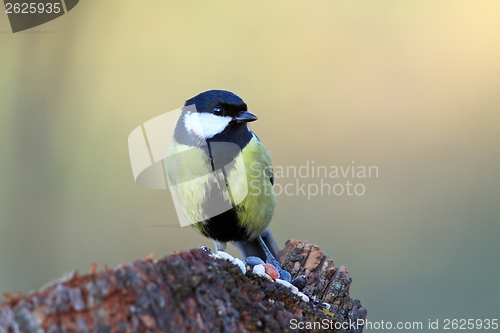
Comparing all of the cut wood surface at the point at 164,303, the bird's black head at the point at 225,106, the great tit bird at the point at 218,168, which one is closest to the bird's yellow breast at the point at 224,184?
the great tit bird at the point at 218,168

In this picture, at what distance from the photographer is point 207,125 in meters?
2.52

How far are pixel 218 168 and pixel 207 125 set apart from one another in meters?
0.32

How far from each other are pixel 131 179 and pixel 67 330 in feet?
15.6

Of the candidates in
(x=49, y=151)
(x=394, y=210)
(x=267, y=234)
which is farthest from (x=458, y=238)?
(x=49, y=151)

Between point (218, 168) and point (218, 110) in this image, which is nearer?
point (218, 168)

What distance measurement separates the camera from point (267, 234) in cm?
315

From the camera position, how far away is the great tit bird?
243cm

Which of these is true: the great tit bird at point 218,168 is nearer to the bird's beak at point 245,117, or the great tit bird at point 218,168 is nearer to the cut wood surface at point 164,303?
the bird's beak at point 245,117

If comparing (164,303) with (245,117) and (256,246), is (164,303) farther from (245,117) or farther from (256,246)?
(256,246)

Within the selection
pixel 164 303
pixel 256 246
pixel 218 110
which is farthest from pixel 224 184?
pixel 164 303

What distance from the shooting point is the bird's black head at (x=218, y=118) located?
98.6 inches

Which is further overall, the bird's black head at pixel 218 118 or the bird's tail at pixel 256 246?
the bird's tail at pixel 256 246

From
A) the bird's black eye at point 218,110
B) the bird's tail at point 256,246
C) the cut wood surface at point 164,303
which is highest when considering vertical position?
the bird's black eye at point 218,110

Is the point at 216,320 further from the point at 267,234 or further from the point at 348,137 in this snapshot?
the point at 348,137
